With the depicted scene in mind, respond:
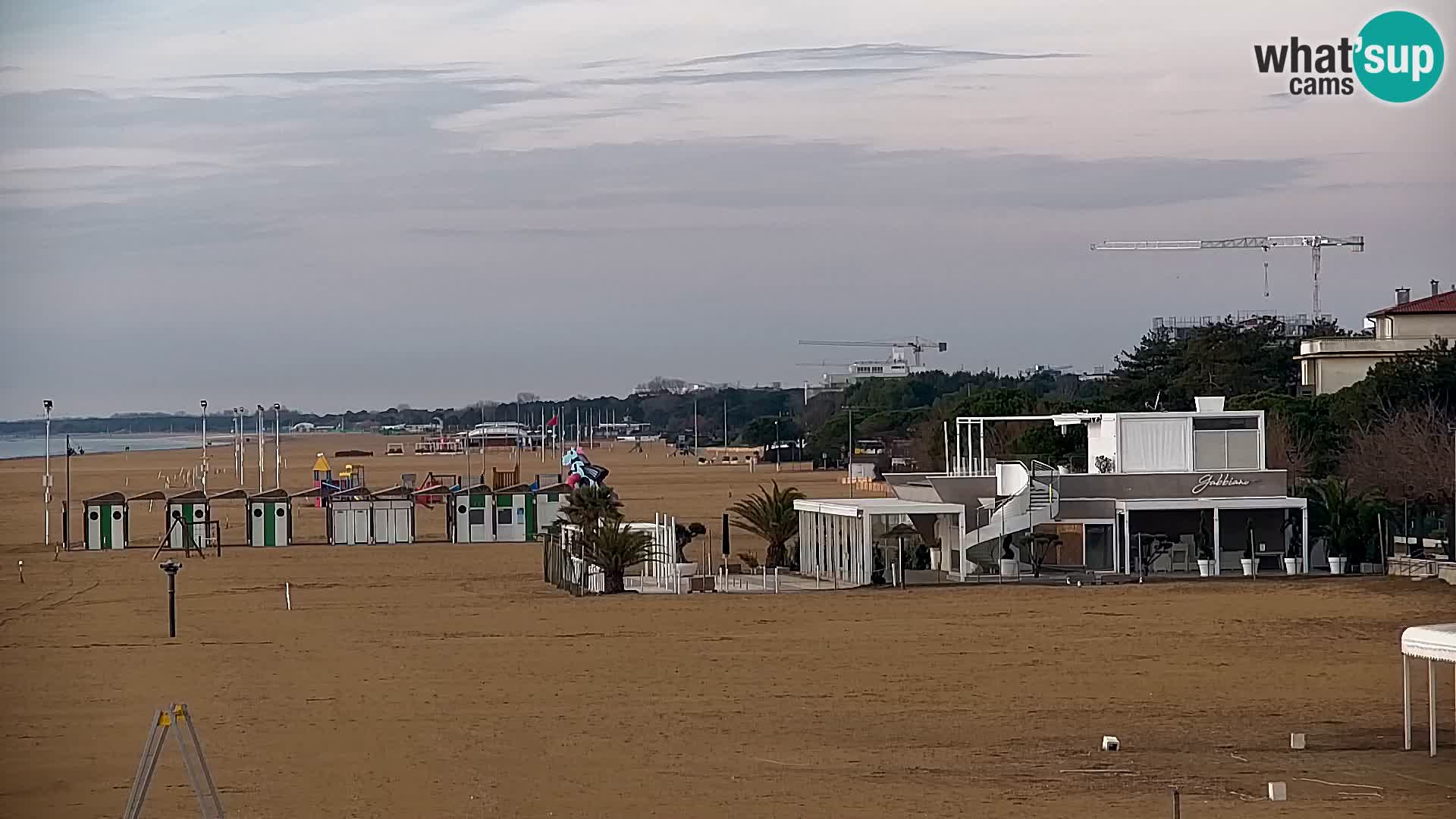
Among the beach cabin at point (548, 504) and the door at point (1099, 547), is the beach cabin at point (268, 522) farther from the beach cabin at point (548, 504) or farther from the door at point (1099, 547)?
the door at point (1099, 547)

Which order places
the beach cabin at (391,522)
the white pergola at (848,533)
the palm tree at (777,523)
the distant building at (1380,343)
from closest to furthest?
the white pergola at (848,533) → the palm tree at (777,523) → the beach cabin at (391,522) → the distant building at (1380,343)

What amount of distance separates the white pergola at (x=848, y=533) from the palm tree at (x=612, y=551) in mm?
3319

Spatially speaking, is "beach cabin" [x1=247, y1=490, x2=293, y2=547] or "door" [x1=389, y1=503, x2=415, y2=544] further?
"door" [x1=389, y1=503, x2=415, y2=544]

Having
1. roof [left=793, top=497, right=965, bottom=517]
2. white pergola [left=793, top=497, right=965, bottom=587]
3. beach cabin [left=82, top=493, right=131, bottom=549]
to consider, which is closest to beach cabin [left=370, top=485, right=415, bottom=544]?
beach cabin [left=82, top=493, right=131, bottom=549]

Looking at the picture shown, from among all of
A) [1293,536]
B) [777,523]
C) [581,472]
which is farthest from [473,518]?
[1293,536]

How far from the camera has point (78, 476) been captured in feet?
295

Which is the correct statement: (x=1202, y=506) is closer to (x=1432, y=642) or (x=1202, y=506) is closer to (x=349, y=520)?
(x=1432, y=642)

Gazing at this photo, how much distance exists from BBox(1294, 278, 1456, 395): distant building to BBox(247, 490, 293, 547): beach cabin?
33.1m

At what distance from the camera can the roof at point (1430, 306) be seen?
60.2m

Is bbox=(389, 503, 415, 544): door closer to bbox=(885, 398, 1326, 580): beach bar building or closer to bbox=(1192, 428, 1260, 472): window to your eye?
bbox=(885, 398, 1326, 580): beach bar building

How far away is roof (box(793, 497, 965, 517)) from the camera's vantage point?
96.7ft

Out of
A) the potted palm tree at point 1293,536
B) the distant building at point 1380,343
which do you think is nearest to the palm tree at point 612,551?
the potted palm tree at point 1293,536

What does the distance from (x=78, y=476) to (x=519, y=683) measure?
7722 centimetres

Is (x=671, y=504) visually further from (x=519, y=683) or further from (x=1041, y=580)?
(x=519, y=683)
